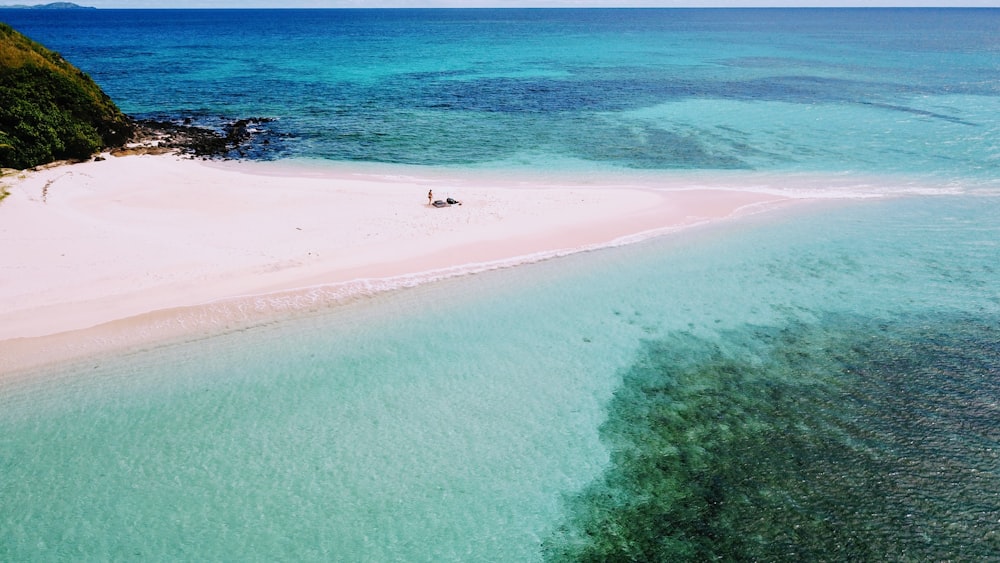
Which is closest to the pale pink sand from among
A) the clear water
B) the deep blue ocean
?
the deep blue ocean

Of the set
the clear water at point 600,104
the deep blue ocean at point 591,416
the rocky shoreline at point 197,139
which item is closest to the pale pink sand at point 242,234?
the deep blue ocean at point 591,416

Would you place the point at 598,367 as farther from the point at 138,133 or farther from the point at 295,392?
the point at 138,133

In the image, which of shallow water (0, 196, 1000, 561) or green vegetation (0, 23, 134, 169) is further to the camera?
green vegetation (0, 23, 134, 169)

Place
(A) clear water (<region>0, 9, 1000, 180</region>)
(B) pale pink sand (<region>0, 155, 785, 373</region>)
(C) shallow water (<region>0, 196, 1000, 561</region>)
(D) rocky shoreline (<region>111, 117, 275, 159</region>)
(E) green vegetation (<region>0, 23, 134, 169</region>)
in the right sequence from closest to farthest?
1. (C) shallow water (<region>0, 196, 1000, 561</region>)
2. (B) pale pink sand (<region>0, 155, 785, 373</region>)
3. (E) green vegetation (<region>0, 23, 134, 169</region>)
4. (D) rocky shoreline (<region>111, 117, 275, 159</region>)
5. (A) clear water (<region>0, 9, 1000, 180</region>)

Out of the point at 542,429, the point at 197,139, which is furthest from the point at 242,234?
the point at 197,139

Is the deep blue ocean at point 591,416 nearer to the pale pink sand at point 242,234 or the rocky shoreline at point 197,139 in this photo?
the pale pink sand at point 242,234

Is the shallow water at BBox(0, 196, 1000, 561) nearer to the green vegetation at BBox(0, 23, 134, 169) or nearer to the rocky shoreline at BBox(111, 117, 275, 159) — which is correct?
the green vegetation at BBox(0, 23, 134, 169)

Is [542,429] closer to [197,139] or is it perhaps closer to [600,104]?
[197,139]
